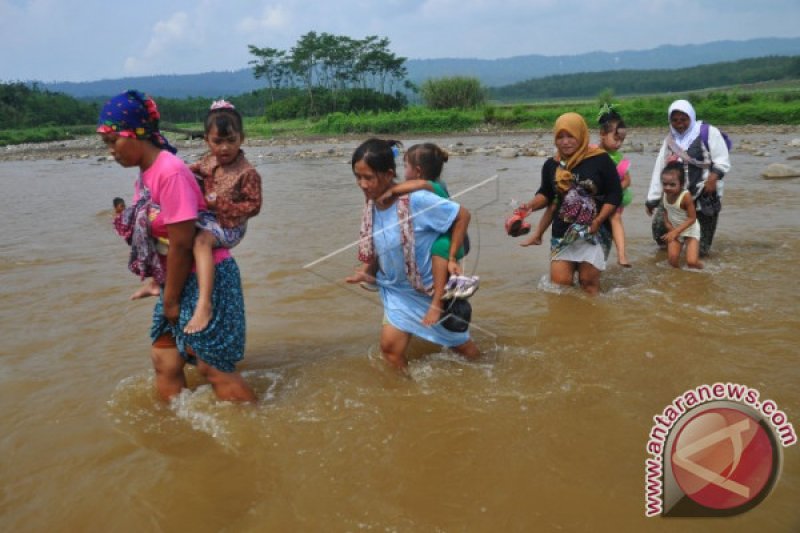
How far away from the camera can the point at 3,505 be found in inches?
100

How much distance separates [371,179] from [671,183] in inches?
161

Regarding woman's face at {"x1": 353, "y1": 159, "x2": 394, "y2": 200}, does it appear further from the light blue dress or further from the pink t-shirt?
the pink t-shirt

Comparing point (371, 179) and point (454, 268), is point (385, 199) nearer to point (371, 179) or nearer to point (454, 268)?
point (371, 179)

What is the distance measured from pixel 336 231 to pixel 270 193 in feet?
17.7

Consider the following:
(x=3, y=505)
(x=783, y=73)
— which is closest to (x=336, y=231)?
(x=3, y=505)

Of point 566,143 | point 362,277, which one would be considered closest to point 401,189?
point 362,277

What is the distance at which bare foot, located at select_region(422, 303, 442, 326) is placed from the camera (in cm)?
349

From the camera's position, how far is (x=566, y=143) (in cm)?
476

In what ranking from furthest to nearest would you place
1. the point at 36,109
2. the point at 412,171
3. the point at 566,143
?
1. the point at 36,109
2. the point at 566,143
3. the point at 412,171

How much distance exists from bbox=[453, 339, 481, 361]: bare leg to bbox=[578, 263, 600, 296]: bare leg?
67.7 inches

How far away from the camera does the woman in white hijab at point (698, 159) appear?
19.6 ft

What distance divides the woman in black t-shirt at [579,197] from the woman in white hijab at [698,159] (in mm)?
1670

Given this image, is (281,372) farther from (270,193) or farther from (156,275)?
(270,193)

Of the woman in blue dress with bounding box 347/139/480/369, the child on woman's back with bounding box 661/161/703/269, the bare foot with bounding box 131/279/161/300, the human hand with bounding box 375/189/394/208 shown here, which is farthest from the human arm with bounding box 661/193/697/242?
the bare foot with bounding box 131/279/161/300
